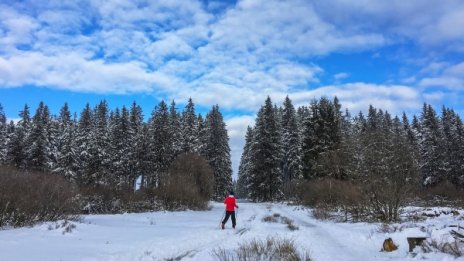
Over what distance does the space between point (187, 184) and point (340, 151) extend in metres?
12.9

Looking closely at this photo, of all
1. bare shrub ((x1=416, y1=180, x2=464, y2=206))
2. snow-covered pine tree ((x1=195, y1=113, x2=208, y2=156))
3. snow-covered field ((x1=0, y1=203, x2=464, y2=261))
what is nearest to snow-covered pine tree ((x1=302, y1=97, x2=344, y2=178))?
bare shrub ((x1=416, y1=180, x2=464, y2=206))

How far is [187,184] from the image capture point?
33625mm

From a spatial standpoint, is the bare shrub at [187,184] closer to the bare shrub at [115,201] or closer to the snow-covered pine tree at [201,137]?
the bare shrub at [115,201]

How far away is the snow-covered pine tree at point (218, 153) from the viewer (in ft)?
216

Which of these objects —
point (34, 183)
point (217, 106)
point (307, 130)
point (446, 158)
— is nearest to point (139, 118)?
point (217, 106)

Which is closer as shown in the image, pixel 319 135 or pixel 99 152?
pixel 319 135

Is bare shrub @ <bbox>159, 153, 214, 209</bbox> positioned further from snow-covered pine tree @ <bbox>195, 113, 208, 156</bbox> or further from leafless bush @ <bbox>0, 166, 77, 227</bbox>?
snow-covered pine tree @ <bbox>195, 113, 208, 156</bbox>

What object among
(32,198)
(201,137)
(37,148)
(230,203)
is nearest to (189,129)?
(201,137)

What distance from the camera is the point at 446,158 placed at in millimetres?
56656

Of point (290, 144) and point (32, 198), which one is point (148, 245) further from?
point (290, 144)

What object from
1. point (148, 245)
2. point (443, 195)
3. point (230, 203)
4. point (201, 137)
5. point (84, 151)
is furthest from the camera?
point (201, 137)

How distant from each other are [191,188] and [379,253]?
78.5 feet

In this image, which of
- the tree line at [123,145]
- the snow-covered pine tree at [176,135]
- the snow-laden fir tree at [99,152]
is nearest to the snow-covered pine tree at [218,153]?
the tree line at [123,145]

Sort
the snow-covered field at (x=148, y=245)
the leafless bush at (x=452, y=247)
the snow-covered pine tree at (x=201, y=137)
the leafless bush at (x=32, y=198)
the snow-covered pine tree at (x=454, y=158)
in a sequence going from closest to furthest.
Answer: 1. the leafless bush at (x=452, y=247)
2. the snow-covered field at (x=148, y=245)
3. the leafless bush at (x=32, y=198)
4. the snow-covered pine tree at (x=454, y=158)
5. the snow-covered pine tree at (x=201, y=137)
